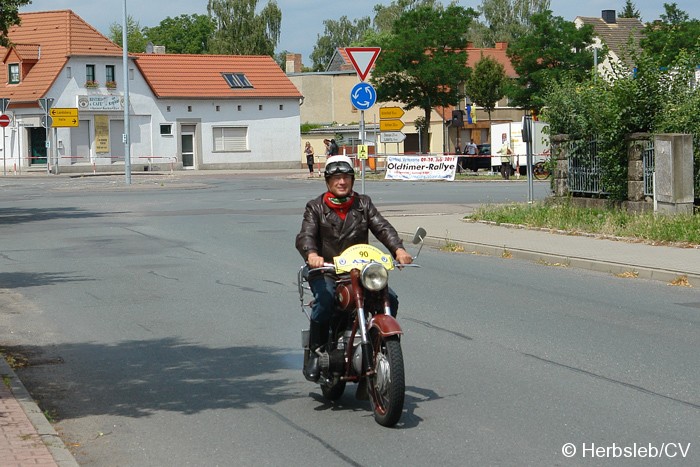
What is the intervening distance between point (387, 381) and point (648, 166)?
15372mm

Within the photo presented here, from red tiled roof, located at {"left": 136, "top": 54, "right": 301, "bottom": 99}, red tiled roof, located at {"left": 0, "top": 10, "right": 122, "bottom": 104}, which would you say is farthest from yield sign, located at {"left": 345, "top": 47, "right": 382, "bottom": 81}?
red tiled roof, located at {"left": 136, "top": 54, "right": 301, "bottom": 99}

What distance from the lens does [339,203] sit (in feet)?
25.4

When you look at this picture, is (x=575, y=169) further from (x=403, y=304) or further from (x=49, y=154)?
(x=49, y=154)

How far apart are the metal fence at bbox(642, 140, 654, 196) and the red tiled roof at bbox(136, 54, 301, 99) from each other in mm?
47468

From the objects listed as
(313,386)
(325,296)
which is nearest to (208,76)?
(313,386)

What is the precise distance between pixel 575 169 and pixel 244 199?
41.6ft

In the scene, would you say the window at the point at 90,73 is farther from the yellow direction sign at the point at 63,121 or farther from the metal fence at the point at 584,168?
the metal fence at the point at 584,168

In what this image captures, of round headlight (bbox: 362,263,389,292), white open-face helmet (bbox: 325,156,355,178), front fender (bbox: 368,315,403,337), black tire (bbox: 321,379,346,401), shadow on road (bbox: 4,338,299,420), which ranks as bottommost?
shadow on road (bbox: 4,338,299,420)

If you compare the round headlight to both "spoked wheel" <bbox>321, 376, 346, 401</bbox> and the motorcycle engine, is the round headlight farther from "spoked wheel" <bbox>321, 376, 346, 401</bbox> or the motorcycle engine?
"spoked wheel" <bbox>321, 376, 346, 401</bbox>

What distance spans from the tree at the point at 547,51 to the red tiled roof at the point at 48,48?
73.1ft

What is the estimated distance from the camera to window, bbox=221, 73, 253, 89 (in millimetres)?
69812

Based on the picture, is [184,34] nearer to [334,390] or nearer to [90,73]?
[90,73]

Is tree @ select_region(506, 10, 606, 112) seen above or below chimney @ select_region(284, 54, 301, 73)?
below

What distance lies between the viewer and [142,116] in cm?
6581
